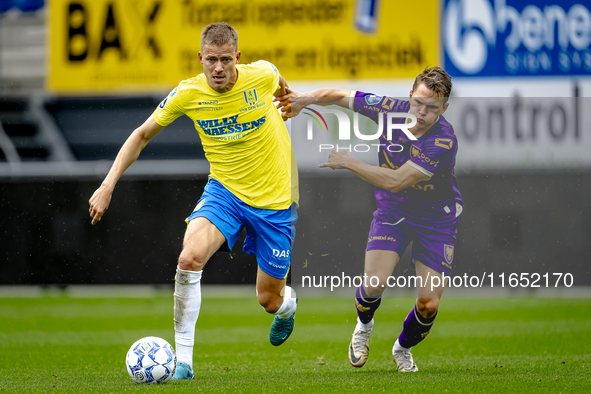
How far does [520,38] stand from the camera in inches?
383

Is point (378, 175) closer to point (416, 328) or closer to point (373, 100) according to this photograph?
point (373, 100)

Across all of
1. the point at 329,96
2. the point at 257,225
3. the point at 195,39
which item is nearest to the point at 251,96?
the point at 329,96

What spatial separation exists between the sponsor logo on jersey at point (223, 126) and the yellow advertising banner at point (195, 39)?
553cm

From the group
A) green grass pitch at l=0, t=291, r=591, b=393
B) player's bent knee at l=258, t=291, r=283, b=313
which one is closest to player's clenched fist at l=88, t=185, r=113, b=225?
green grass pitch at l=0, t=291, r=591, b=393

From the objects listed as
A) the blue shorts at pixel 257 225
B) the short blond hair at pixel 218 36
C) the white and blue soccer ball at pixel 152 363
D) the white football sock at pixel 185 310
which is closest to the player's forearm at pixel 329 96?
the blue shorts at pixel 257 225

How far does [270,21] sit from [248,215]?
6.19 meters

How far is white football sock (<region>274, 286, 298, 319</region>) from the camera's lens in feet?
15.8

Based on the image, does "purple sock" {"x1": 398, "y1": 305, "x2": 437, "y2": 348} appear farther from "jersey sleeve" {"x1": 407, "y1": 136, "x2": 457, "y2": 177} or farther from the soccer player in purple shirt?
"jersey sleeve" {"x1": 407, "y1": 136, "x2": 457, "y2": 177}

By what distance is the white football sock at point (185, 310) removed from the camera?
409 cm

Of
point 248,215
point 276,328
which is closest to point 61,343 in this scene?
point 276,328

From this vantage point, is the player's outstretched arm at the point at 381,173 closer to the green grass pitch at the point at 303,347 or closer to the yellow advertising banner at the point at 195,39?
the green grass pitch at the point at 303,347

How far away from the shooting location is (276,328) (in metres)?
4.96

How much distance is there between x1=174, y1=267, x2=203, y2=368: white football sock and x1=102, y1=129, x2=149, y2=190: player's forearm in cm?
65

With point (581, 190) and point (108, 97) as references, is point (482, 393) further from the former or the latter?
point (108, 97)
